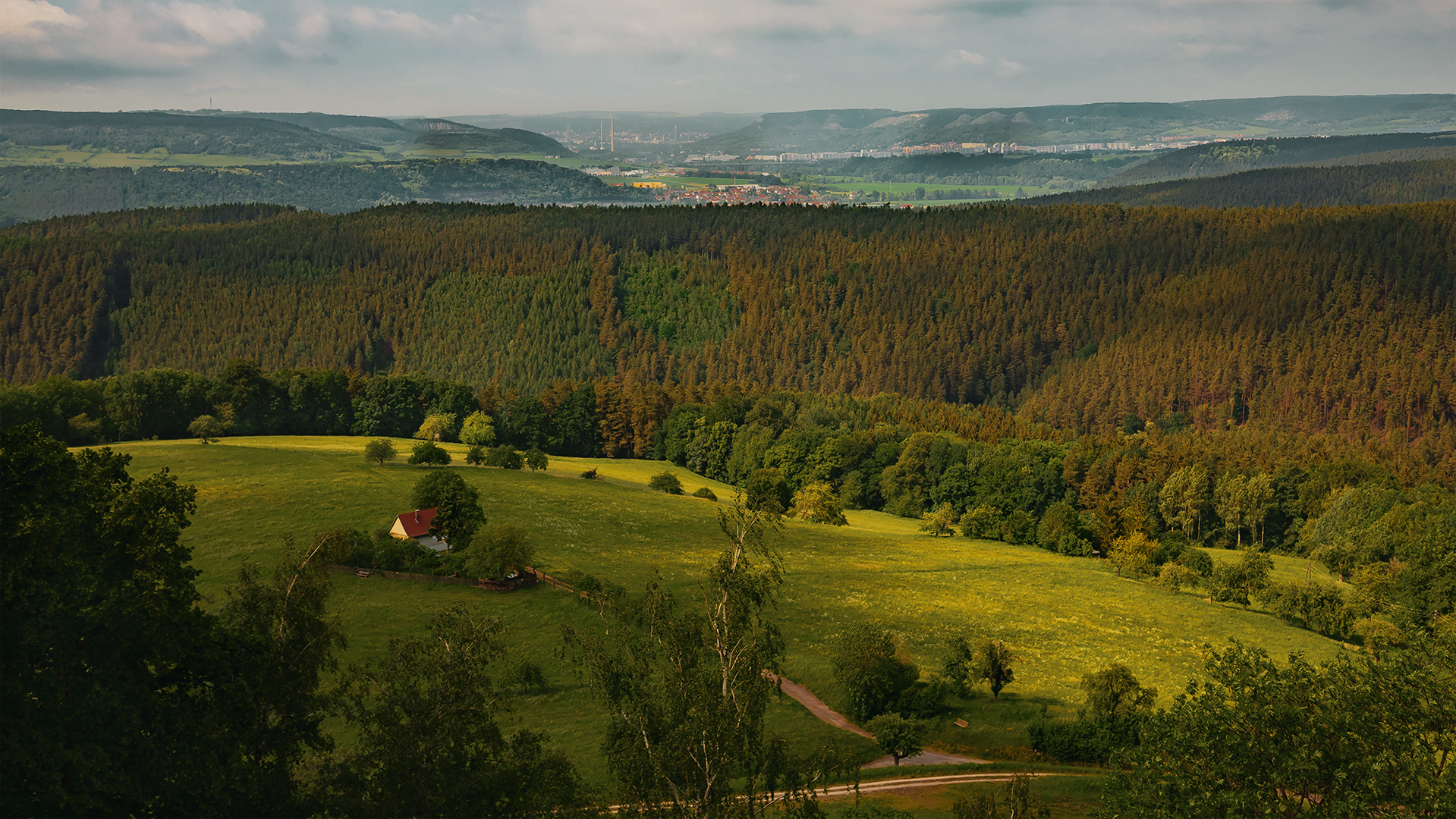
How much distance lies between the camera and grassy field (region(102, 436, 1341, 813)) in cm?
6475

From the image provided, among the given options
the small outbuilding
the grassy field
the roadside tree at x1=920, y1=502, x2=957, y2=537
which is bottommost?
the roadside tree at x1=920, y1=502, x2=957, y2=537

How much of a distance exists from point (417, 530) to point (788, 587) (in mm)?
33388

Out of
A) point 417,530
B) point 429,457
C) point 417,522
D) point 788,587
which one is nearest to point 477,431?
Answer: point 429,457

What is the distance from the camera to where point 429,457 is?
399 ft

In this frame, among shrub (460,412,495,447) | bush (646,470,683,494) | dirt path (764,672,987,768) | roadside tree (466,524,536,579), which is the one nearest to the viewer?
dirt path (764,672,987,768)

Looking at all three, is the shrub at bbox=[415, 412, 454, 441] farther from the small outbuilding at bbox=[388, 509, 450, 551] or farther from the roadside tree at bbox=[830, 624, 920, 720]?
the roadside tree at bbox=[830, 624, 920, 720]

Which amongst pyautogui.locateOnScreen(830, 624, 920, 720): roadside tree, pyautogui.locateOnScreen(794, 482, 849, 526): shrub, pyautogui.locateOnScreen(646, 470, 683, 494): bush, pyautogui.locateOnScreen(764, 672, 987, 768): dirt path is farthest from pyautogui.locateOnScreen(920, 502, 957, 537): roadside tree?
pyautogui.locateOnScreen(830, 624, 920, 720): roadside tree

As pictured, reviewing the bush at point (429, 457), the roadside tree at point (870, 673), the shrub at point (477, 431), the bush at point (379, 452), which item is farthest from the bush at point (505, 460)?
the roadside tree at point (870, 673)

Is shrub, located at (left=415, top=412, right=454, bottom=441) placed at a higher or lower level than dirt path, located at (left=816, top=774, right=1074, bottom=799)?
lower

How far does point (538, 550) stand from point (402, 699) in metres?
61.1

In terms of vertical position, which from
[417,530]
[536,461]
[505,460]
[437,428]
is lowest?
[437,428]

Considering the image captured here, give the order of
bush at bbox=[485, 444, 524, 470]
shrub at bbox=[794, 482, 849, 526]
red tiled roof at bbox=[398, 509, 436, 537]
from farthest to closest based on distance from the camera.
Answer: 1. shrub at bbox=[794, 482, 849, 526]
2. bush at bbox=[485, 444, 524, 470]
3. red tiled roof at bbox=[398, 509, 436, 537]

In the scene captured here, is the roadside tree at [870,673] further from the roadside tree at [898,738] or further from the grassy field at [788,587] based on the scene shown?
the roadside tree at [898,738]

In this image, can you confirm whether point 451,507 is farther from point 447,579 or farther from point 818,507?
point 818,507
